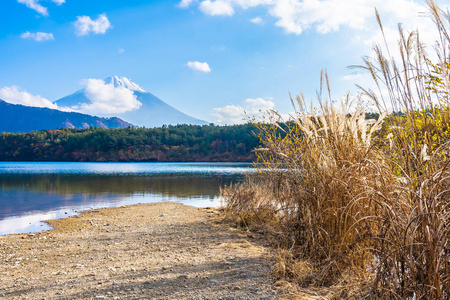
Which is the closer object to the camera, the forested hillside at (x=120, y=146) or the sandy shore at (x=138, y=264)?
the sandy shore at (x=138, y=264)

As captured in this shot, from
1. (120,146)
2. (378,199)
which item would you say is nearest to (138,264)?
(378,199)

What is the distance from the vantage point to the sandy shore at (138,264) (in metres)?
3.96

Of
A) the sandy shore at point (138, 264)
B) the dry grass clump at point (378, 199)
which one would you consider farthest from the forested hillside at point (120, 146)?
the dry grass clump at point (378, 199)

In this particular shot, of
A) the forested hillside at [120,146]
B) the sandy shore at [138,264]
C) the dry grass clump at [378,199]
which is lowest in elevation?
the sandy shore at [138,264]

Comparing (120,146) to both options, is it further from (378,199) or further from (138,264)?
(378,199)

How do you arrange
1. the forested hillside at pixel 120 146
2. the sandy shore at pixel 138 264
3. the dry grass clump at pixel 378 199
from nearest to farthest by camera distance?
the dry grass clump at pixel 378 199, the sandy shore at pixel 138 264, the forested hillside at pixel 120 146

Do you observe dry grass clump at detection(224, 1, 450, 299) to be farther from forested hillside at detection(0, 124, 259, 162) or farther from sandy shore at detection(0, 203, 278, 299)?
forested hillside at detection(0, 124, 259, 162)

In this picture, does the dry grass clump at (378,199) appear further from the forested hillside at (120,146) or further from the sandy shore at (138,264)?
the forested hillside at (120,146)

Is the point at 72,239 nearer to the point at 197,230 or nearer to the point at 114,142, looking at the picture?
the point at 197,230

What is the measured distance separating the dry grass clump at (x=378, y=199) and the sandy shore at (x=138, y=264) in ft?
2.67

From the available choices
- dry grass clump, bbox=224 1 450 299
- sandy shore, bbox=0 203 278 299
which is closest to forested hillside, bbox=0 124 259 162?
sandy shore, bbox=0 203 278 299

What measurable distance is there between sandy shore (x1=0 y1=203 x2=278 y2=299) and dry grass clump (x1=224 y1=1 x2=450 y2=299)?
814 mm

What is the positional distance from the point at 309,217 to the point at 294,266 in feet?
2.16

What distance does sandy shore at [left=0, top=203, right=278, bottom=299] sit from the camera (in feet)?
13.0
